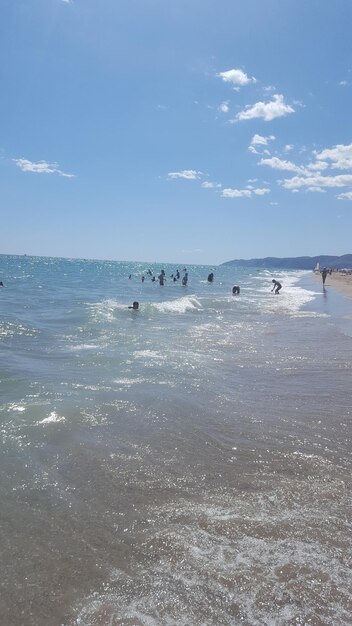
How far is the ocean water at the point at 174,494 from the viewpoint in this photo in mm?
3400

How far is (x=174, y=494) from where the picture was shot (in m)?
4.96

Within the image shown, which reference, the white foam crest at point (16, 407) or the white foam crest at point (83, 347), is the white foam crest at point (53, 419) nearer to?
the white foam crest at point (16, 407)

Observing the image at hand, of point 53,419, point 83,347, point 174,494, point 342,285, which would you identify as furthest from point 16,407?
point 342,285

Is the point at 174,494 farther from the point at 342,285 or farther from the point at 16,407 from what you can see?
the point at 342,285

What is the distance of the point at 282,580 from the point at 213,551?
677mm

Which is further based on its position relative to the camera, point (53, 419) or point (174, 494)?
point (53, 419)

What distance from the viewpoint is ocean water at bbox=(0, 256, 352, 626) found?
3400mm

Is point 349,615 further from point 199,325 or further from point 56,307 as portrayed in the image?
point 56,307

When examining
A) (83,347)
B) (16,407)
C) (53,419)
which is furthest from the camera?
(83,347)

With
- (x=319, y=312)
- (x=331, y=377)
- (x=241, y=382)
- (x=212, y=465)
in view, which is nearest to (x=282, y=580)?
(x=212, y=465)

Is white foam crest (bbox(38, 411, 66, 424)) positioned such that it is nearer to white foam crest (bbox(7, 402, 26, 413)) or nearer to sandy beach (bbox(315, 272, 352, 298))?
white foam crest (bbox(7, 402, 26, 413))

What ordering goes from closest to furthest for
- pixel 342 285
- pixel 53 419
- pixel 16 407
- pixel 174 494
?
Result: pixel 174 494
pixel 53 419
pixel 16 407
pixel 342 285

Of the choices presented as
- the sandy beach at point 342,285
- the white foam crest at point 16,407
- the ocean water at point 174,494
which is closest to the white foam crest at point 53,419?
the ocean water at point 174,494

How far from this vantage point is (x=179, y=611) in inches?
128
